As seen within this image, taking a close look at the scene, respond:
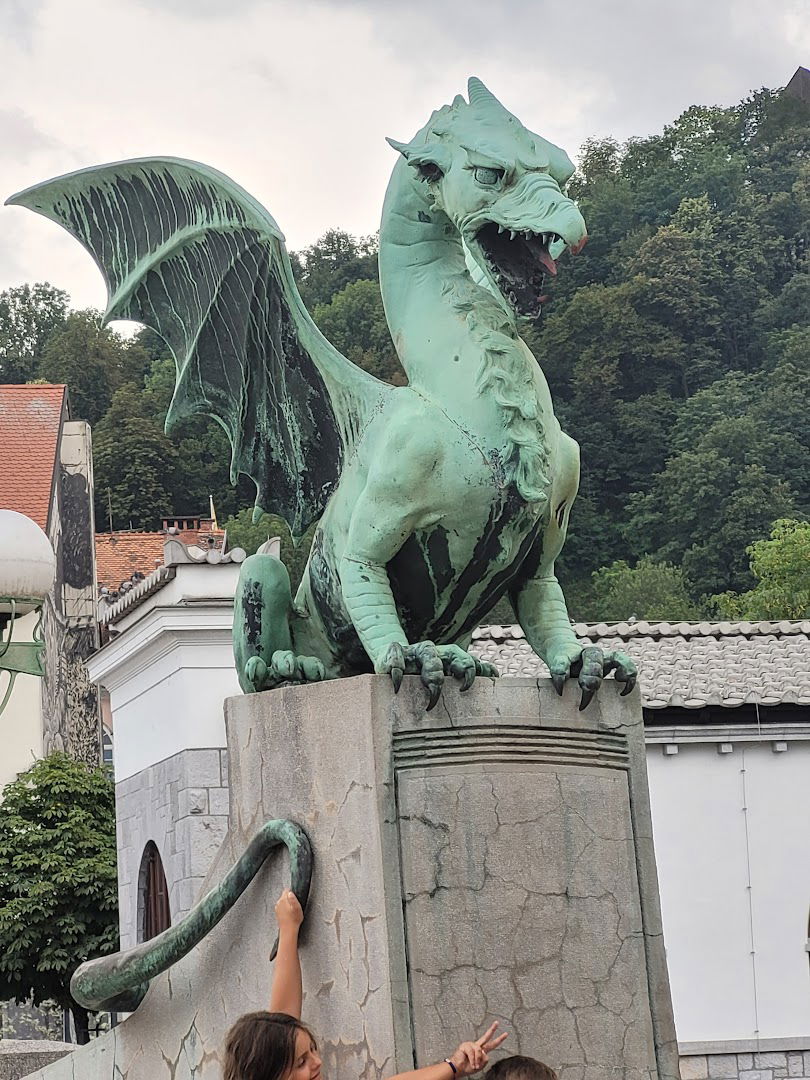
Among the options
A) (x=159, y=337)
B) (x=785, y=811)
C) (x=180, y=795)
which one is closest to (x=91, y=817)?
(x=180, y=795)

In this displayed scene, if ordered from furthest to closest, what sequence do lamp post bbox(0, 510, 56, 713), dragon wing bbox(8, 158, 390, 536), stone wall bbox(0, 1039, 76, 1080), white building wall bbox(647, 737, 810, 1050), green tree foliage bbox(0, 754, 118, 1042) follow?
1. green tree foliage bbox(0, 754, 118, 1042)
2. white building wall bbox(647, 737, 810, 1050)
3. stone wall bbox(0, 1039, 76, 1080)
4. lamp post bbox(0, 510, 56, 713)
5. dragon wing bbox(8, 158, 390, 536)

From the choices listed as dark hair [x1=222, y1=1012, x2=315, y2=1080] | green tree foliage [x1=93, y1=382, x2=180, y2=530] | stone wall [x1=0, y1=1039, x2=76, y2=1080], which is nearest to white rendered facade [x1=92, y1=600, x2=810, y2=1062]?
stone wall [x1=0, y1=1039, x2=76, y2=1080]

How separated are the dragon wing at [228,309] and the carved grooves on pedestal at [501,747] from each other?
3.36ft

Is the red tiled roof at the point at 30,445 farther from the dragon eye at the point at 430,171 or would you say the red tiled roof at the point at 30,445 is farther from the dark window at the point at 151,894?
the dragon eye at the point at 430,171

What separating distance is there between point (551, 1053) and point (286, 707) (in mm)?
1163

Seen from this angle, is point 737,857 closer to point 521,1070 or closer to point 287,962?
point 287,962

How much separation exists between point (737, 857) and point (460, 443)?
1321 cm

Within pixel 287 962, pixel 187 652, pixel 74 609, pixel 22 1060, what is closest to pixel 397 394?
pixel 287 962

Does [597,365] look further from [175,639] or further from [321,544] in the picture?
[321,544]

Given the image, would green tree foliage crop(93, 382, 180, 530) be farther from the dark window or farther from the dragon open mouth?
the dragon open mouth

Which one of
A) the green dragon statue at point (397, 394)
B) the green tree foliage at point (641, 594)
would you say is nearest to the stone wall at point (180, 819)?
the green dragon statue at point (397, 394)

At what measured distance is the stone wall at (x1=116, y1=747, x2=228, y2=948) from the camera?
50.6 ft

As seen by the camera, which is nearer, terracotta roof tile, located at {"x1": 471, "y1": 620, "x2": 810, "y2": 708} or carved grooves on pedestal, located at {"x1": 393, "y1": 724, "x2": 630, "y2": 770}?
carved grooves on pedestal, located at {"x1": 393, "y1": 724, "x2": 630, "y2": 770}

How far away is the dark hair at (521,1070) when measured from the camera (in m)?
4.29
